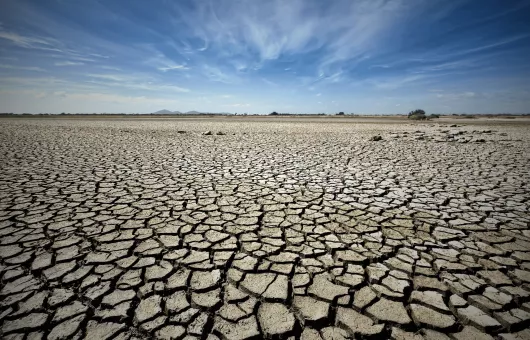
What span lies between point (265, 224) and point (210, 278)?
95 cm

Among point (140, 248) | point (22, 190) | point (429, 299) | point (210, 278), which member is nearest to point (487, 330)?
point (429, 299)

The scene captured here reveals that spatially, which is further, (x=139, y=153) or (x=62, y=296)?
(x=139, y=153)

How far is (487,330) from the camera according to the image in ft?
4.40

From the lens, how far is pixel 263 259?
6.49 feet

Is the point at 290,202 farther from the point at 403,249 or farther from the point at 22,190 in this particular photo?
the point at 22,190

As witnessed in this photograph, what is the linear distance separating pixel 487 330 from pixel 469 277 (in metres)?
0.50

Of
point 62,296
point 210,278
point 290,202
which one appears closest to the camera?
point 62,296

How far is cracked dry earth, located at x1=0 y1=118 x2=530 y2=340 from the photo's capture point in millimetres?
1376

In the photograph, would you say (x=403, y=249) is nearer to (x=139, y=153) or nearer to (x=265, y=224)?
(x=265, y=224)

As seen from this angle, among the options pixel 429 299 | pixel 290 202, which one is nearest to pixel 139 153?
pixel 290 202

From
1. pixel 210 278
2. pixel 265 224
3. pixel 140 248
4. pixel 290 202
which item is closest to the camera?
pixel 210 278

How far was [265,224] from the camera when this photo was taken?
2.58 m

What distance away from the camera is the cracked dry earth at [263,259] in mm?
1376

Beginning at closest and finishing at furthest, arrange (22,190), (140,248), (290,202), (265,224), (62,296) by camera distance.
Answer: (62,296), (140,248), (265,224), (290,202), (22,190)
